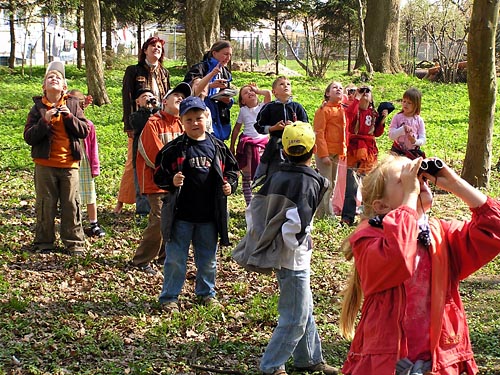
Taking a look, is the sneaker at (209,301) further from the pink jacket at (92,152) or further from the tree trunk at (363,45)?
the tree trunk at (363,45)

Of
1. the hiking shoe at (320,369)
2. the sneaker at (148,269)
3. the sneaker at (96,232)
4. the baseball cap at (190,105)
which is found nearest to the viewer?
the hiking shoe at (320,369)

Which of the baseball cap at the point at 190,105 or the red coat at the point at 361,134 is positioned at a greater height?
the baseball cap at the point at 190,105

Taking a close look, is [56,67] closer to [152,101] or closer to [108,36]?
[152,101]

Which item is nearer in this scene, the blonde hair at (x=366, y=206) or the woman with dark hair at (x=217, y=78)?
the blonde hair at (x=366, y=206)

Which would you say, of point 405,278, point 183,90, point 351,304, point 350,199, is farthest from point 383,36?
point 405,278

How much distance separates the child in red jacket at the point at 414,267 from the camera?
3258mm

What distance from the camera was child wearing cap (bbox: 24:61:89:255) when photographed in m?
7.88

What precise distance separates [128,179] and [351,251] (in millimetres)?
6093

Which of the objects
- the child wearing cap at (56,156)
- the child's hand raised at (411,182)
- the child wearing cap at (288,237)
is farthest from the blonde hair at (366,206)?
the child wearing cap at (56,156)

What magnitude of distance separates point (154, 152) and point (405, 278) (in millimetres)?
4515

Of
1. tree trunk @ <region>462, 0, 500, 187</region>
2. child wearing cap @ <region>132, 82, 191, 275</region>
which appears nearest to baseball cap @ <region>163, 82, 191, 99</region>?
child wearing cap @ <region>132, 82, 191, 275</region>

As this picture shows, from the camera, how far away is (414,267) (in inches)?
131

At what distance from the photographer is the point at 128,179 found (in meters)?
9.40

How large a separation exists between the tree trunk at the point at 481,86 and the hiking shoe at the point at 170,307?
22.4 feet
